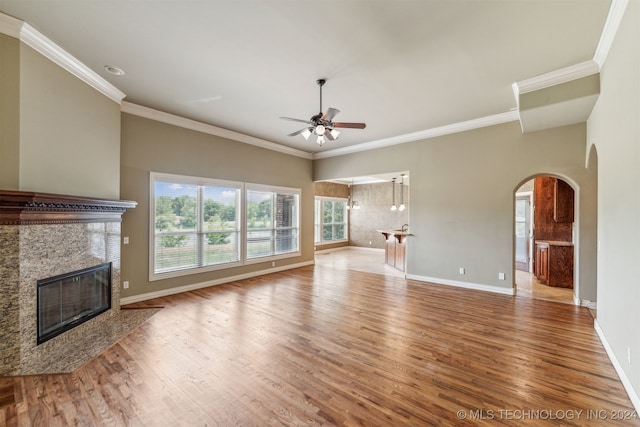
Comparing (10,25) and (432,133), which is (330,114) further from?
(432,133)

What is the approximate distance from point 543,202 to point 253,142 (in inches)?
275

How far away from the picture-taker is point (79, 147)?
3396mm

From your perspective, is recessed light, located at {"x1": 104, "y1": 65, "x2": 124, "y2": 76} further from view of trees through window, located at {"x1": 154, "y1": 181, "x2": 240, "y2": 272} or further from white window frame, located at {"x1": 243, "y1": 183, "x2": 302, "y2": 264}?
white window frame, located at {"x1": 243, "y1": 183, "x2": 302, "y2": 264}

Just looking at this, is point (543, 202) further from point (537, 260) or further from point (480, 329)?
point (480, 329)

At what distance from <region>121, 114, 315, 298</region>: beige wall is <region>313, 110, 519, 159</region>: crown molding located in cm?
199

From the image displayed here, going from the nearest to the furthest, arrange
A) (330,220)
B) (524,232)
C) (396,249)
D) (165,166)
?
(165,166), (524,232), (396,249), (330,220)

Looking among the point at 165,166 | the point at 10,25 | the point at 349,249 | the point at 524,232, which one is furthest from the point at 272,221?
the point at 524,232

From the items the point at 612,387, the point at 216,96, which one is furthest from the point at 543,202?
the point at 216,96

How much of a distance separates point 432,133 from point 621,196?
376cm

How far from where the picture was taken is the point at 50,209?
2.85 meters

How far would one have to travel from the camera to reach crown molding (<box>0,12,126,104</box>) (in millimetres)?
2590

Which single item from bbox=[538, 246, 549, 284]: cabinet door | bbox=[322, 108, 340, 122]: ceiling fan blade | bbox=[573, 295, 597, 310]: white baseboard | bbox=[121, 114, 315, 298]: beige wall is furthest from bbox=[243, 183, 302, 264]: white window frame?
bbox=[573, 295, 597, 310]: white baseboard

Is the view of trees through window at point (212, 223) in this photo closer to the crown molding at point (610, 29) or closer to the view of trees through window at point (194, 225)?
the view of trees through window at point (194, 225)

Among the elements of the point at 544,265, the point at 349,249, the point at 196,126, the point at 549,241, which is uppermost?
the point at 196,126
